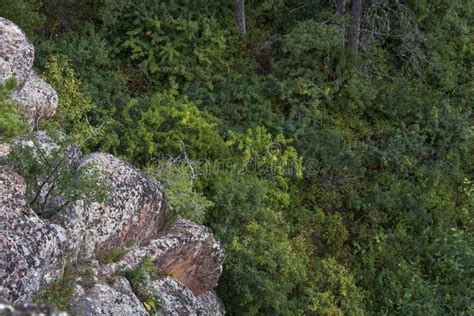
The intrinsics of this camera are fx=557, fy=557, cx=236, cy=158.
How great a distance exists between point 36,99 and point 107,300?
15.4 ft

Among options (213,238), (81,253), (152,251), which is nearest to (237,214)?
(213,238)

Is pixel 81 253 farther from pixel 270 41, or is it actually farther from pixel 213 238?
pixel 270 41

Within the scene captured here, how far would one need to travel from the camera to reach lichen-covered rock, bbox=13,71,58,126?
10.2m

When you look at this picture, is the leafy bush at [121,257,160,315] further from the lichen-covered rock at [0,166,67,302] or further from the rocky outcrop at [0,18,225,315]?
the lichen-covered rock at [0,166,67,302]

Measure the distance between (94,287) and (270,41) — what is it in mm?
9849

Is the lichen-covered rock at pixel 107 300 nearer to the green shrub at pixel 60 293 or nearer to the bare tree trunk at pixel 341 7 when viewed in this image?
the green shrub at pixel 60 293

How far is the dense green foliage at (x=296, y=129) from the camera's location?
11.3 metres

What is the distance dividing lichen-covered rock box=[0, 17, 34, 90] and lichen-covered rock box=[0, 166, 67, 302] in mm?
2920

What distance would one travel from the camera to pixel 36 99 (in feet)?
34.3

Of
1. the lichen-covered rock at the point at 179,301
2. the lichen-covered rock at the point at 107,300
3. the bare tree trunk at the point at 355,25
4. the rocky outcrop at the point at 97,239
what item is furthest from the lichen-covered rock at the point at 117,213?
the bare tree trunk at the point at 355,25

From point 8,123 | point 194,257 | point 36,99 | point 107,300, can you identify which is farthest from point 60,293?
point 36,99

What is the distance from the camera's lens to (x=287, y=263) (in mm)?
10414

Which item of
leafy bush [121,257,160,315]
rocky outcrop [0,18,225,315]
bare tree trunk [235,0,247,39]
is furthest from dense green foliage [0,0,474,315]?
leafy bush [121,257,160,315]

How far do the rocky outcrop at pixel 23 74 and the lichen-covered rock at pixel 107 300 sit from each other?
383 centimetres
